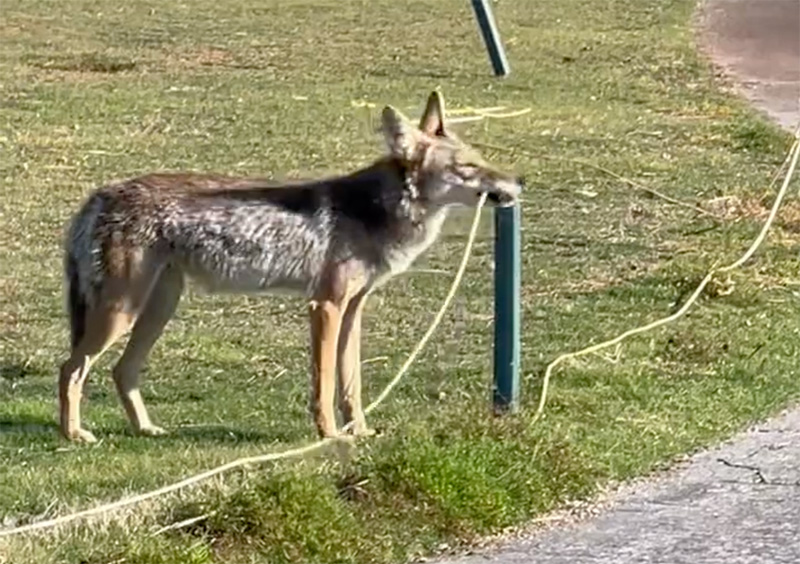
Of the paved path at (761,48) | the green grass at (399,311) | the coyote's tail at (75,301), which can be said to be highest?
the coyote's tail at (75,301)

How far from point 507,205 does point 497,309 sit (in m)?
0.48

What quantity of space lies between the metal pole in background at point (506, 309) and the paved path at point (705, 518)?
2.35 feet

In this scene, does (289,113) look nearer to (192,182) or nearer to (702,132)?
(702,132)

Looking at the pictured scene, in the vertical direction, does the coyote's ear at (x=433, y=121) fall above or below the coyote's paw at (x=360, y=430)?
above

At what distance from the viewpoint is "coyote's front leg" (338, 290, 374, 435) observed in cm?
796

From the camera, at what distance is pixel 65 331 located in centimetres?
1049

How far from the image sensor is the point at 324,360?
7.80m

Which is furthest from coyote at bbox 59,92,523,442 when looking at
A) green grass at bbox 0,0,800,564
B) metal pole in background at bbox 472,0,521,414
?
metal pole in background at bbox 472,0,521,414

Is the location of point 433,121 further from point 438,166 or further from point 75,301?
point 75,301

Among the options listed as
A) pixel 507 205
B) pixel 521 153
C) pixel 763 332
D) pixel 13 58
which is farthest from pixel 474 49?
pixel 507 205

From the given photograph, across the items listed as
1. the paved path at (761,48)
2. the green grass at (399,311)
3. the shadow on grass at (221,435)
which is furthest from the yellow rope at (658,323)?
the paved path at (761,48)

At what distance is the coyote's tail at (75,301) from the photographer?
812 centimetres

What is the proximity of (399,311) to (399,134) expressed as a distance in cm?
303

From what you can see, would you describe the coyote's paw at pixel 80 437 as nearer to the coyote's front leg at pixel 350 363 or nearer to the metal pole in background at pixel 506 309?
the coyote's front leg at pixel 350 363
